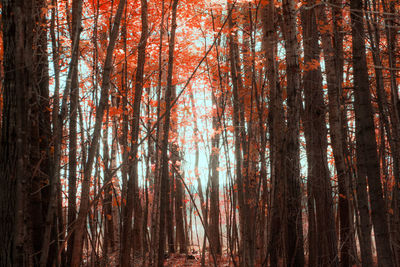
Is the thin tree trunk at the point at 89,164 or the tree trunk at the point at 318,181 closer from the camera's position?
the thin tree trunk at the point at 89,164

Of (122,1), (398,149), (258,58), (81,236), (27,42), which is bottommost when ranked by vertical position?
(81,236)

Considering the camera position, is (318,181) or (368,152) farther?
(318,181)

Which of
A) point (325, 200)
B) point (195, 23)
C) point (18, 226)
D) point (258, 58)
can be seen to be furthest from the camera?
point (195, 23)

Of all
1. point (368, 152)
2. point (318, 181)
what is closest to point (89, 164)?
point (368, 152)

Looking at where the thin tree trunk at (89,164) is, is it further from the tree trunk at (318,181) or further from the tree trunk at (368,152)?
the tree trunk at (318,181)

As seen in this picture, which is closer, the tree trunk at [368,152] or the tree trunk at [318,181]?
the tree trunk at [368,152]

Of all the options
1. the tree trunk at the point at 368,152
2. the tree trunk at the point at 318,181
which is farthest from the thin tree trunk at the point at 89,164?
the tree trunk at the point at 318,181

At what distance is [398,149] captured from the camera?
4039 mm

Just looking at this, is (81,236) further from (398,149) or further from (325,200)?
(398,149)

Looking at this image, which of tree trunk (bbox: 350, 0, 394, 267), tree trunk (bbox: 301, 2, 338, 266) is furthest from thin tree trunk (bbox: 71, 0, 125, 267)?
tree trunk (bbox: 301, 2, 338, 266)

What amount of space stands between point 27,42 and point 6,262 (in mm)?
1801

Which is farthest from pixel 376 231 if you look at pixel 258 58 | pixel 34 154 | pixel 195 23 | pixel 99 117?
pixel 195 23

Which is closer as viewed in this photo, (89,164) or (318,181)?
(89,164)

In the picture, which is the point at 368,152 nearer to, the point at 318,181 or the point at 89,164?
the point at 89,164
